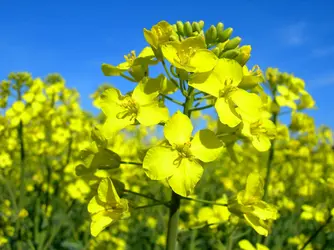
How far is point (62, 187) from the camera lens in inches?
211

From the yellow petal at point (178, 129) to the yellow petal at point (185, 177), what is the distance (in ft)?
0.31

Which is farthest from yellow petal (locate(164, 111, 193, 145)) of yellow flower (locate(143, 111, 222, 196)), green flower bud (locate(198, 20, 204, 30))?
green flower bud (locate(198, 20, 204, 30))

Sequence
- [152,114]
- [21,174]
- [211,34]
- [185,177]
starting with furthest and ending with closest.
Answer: [21,174], [211,34], [152,114], [185,177]

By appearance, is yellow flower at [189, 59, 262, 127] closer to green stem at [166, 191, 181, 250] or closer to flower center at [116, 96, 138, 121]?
flower center at [116, 96, 138, 121]

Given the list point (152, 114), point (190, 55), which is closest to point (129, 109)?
point (152, 114)

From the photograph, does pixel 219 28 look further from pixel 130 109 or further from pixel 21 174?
pixel 21 174

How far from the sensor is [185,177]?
1740mm

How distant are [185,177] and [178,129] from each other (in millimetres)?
210

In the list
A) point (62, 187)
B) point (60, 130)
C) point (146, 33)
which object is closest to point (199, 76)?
point (146, 33)

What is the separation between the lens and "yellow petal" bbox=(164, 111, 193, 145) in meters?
1.75

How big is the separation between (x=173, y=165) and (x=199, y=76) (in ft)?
1.36

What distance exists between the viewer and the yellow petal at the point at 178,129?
1.75m

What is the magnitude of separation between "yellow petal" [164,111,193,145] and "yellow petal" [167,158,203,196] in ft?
0.31

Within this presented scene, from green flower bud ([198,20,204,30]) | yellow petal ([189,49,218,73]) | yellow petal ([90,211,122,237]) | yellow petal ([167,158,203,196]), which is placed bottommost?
yellow petal ([90,211,122,237])
